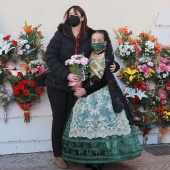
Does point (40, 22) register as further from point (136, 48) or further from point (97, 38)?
point (136, 48)

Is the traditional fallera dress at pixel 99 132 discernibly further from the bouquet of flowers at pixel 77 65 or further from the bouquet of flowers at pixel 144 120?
the bouquet of flowers at pixel 144 120

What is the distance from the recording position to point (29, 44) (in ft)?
17.9


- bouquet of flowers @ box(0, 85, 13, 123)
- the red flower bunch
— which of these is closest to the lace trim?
the red flower bunch

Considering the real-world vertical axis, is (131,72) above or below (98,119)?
above

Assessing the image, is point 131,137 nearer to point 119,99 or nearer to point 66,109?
point 119,99

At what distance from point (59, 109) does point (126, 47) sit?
1.56 meters

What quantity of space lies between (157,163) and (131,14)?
230 cm

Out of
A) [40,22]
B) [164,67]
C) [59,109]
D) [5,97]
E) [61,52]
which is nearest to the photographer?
[61,52]

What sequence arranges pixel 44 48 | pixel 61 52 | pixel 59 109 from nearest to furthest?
pixel 61 52 → pixel 59 109 → pixel 44 48

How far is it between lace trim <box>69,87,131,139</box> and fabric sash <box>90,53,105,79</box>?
0.61ft

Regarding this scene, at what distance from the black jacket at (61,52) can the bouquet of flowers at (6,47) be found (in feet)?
2.63

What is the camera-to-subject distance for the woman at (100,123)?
4.47 metres

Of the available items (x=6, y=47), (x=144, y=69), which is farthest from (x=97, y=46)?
(x=144, y=69)

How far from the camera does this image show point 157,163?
5.32 meters
